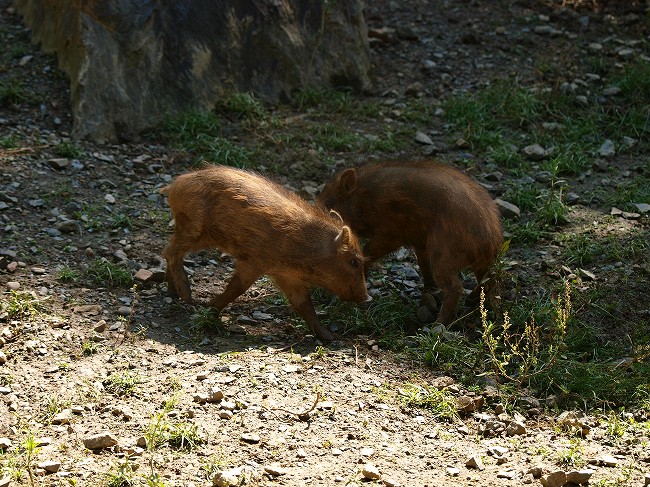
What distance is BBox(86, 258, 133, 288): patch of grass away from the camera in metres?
7.01

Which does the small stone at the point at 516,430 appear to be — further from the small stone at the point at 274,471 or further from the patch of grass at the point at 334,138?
the patch of grass at the point at 334,138

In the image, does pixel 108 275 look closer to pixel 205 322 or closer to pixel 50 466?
pixel 205 322

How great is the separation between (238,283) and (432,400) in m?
1.79

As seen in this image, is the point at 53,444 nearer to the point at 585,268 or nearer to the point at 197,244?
the point at 197,244

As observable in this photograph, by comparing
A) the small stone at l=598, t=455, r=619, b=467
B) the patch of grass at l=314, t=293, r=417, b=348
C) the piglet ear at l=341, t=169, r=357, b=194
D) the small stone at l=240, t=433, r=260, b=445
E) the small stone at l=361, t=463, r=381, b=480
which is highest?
the piglet ear at l=341, t=169, r=357, b=194

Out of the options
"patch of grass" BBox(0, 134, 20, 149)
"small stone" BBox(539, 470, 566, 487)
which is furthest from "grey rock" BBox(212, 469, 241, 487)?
"patch of grass" BBox(0, 134, 20, 149)

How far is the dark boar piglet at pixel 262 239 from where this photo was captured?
6.81 m

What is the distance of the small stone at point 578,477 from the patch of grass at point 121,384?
2523 millimetres

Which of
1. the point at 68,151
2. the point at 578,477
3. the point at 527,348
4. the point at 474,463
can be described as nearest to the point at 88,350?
the point at 474,463

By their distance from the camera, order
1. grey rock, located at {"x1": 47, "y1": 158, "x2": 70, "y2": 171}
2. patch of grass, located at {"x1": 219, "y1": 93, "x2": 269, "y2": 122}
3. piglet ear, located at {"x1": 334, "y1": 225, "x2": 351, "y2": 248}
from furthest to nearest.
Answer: patch of grass, located at {"x1": 219, "y1": 93, "x2": 269, "y2": 122}
grey rock, located at {"x1": 47, "y1": 158, "x2": 70, "y2": 171}
piglet ear, located at {"x1": 334, "y1": 225, "x2": 351, "y2": 248}

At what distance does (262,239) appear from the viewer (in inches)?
268

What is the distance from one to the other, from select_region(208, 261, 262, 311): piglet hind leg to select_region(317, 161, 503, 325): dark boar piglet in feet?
3.78

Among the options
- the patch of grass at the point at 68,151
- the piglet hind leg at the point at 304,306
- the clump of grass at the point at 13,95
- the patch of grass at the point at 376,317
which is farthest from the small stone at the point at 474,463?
the clump of grass at the point at 13,95

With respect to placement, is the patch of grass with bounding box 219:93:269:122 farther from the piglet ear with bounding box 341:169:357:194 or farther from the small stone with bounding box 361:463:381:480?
the small stone with bounding box 361:463:381:480
